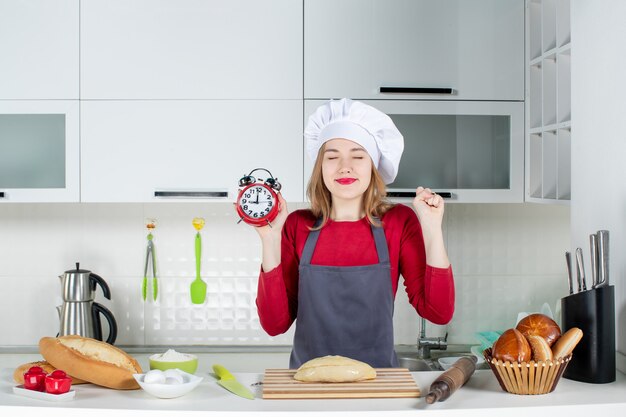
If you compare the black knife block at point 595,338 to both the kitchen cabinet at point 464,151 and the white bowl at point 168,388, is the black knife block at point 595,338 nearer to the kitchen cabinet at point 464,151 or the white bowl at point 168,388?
the white bowl at point 168,388

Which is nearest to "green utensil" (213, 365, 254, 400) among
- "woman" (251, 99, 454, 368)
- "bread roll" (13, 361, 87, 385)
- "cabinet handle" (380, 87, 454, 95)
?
"bread roll" (13, 361, 87, 385)

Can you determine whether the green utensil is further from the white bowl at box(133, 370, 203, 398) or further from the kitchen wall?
the kitchen wall

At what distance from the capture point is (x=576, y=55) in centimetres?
178

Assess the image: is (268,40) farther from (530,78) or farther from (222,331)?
(222,331)

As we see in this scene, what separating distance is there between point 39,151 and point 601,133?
5.63 ft

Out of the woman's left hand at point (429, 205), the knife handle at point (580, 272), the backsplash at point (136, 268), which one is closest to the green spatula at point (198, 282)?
the backsplash at point (136, 268)

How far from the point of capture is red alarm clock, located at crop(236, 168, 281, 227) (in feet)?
4.89

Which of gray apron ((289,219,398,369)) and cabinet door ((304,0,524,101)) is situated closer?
gray apron ((289,219,398,369))

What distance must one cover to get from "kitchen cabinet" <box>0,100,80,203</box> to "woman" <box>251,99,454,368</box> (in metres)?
0.92

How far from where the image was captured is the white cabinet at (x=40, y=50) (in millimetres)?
2432

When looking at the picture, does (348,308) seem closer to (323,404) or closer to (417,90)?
(323,404)

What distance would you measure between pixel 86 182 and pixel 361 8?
104cm

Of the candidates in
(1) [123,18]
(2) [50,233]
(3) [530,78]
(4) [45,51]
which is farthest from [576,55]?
(2) [50,233]

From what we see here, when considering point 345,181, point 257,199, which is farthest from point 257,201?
point 345,181
